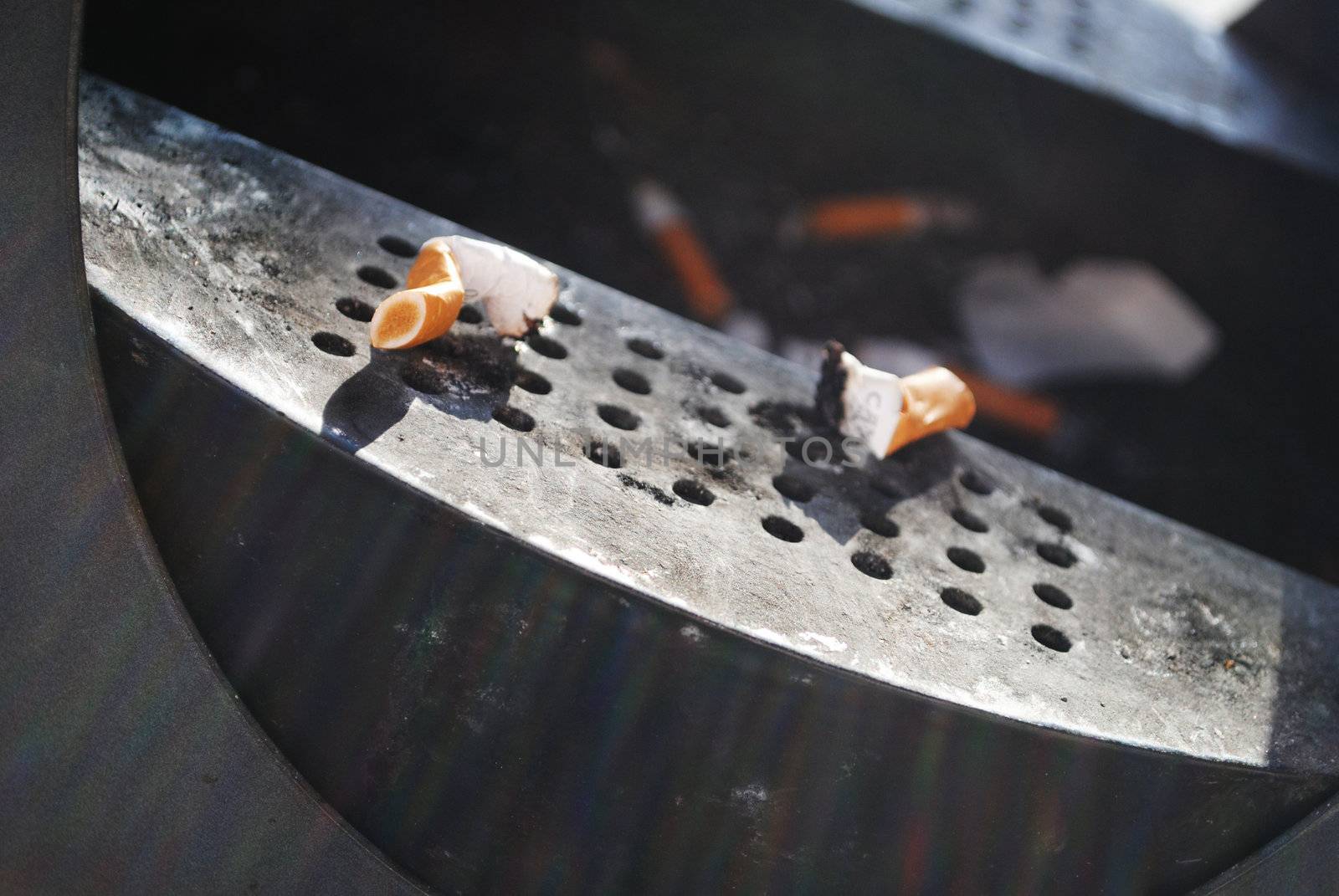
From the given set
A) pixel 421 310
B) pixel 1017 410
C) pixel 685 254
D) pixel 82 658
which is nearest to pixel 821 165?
pixel 685 254

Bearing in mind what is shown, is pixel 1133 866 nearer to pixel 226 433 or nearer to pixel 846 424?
pixel 846 424

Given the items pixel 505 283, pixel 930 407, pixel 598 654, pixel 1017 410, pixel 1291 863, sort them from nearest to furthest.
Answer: pixel 598 654
pixel 1291 863
pixel 505 283
pixel 930 407
pixel 1017 410

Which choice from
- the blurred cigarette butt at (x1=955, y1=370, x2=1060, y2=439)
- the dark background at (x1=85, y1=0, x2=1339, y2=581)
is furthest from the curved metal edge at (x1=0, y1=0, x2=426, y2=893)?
the blurred cigarette butt at (x1=955, y1=370, x2=1060, y2=439)

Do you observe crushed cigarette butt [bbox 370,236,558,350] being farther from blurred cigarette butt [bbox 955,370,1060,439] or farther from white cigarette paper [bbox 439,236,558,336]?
blurred cigarette butt [bbox 955,370,1060,439]

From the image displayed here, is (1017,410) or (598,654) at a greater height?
(598,654)

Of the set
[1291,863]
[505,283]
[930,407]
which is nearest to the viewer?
[1291,863]

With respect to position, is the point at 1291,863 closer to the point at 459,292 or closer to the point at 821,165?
the point at 459,292

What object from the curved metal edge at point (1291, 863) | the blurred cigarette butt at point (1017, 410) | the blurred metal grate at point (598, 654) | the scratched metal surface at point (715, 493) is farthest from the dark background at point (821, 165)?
the curved metal edge at point (1291, 863)
